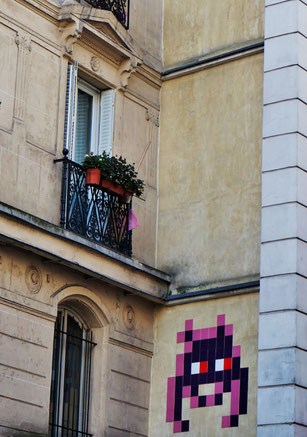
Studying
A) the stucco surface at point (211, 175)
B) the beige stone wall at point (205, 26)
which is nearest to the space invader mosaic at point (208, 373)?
the stucco surface at point (211, 175)

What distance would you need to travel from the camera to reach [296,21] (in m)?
16.6

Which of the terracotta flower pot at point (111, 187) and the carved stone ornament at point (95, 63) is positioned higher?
the carved stone ornament at point (95, 63)

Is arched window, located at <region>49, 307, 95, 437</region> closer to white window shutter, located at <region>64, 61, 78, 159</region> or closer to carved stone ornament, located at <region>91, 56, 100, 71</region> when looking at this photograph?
white window shutter, located at <region>64, 61, 78, 159</region>

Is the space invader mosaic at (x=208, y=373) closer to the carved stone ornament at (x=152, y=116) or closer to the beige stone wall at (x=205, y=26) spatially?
the carved stone ornament at (x=152, y=116)

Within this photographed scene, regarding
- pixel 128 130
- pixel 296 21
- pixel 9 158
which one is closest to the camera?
pixel 9 158

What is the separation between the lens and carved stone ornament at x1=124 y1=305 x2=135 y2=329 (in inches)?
672

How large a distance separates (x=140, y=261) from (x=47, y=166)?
7.20ft

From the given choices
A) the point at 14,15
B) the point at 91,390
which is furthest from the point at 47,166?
the point at 91,390

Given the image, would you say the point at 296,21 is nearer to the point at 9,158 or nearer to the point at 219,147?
the point at 219,147

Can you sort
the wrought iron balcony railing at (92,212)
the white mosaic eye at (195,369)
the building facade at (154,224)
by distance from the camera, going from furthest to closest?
the white mosaic eye at (195,369)
the wrought iron balcony railing at (92,212)
the building facade at (154,224)

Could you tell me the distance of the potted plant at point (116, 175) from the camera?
16.6m

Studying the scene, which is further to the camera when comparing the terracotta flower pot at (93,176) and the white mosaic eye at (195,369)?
the white mosaic eye at (195,369)

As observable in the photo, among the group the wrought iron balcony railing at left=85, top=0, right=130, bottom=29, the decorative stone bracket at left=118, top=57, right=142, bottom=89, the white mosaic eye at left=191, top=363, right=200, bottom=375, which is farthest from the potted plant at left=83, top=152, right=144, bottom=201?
the white mosaic eye at left=191, top=363, right=200, bottom=375

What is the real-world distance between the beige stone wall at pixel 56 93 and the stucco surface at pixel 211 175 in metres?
0.30
